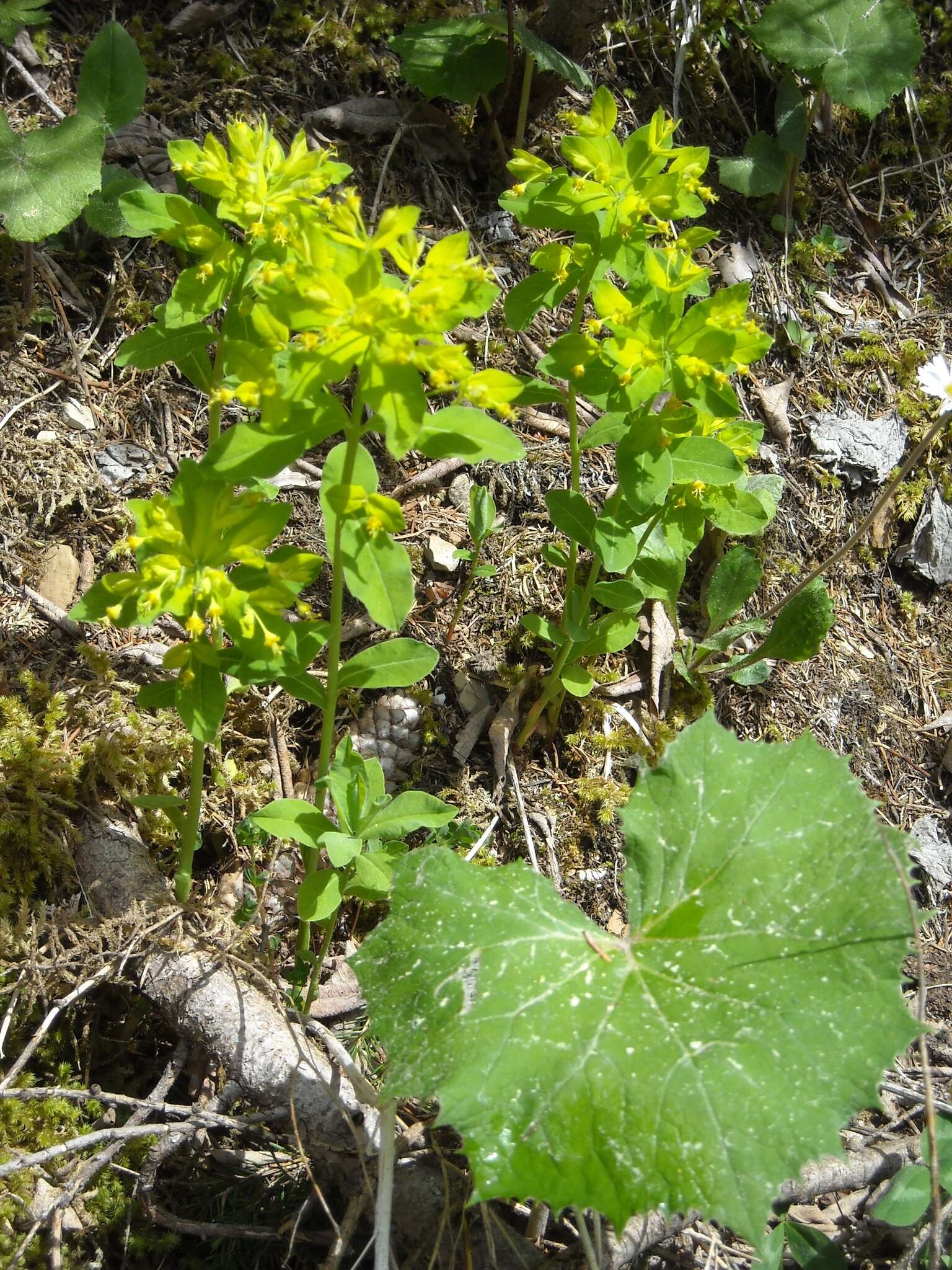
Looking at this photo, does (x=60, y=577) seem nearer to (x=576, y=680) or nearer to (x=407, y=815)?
(x=407, y=815)

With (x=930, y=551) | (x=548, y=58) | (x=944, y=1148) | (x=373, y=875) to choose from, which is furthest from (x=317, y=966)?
(x=548, y=58)

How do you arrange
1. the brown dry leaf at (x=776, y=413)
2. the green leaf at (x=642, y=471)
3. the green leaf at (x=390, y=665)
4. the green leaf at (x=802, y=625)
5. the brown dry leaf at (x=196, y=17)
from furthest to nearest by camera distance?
the brown dry leaf at (x=776, y=413) < the brown dry leaf at (x=196, y=17) < the green leaf at (x=802, y=625) < the green leaf at (x=642, y=471) < the green leaf at (x=390, y=665)

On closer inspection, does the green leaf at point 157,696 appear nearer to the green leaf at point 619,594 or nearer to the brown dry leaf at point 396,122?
the green leaf at point 619,594

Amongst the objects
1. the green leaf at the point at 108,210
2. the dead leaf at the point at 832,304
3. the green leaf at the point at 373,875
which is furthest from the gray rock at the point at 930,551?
the green leaf at the point at 108,210

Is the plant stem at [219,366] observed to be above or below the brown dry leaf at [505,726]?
above

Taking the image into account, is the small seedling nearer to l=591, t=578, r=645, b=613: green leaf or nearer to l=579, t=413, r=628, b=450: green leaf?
l=591, t=578, r=645, b=613: green leaf

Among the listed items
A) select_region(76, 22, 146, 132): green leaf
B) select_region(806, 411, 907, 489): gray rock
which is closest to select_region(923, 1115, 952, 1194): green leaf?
select_region(806, 411, 907, 489): gray rock
